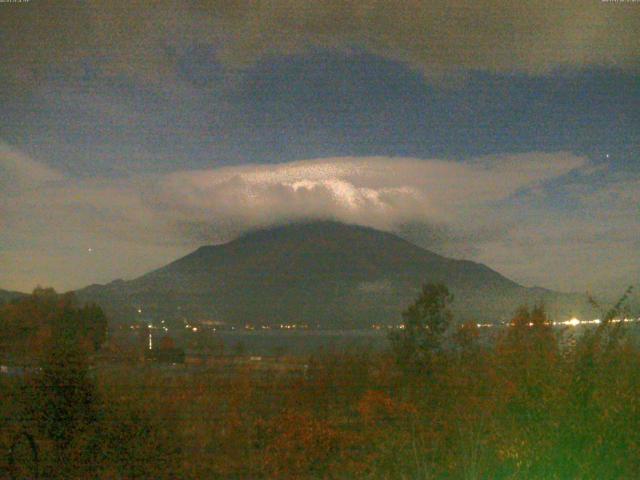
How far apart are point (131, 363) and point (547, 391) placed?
4463 millimetres

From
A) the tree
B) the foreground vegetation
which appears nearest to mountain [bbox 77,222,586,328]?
the tree

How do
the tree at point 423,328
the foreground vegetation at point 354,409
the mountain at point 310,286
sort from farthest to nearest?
1. the mountain at point 310,286
2. the tree at point 423,328
3. the foreground vegetation at point 354,409

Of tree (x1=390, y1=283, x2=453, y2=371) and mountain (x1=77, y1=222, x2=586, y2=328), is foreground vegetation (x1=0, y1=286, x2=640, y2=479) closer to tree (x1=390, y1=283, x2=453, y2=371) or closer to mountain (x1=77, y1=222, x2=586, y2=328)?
tree (x1=390, y1=283, x2=453, y2=371)

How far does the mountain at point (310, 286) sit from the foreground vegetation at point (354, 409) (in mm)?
957

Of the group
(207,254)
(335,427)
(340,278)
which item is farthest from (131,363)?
(207,254)

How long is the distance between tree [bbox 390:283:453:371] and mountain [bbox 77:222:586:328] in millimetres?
223

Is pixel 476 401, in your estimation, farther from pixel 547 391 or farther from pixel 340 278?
pixel 340 278

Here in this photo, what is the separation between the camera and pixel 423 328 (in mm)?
7523

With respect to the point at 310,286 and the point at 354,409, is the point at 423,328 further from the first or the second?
the point at 310,286

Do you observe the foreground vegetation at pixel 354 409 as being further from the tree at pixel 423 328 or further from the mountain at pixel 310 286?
the mountain at pixel 310 286

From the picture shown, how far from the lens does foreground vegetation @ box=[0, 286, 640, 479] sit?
10.9 feet

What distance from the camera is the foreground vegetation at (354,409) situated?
3309 millimetres

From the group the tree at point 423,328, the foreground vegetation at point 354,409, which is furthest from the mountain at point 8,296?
the tree at point 423,328

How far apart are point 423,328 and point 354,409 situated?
1.66m
